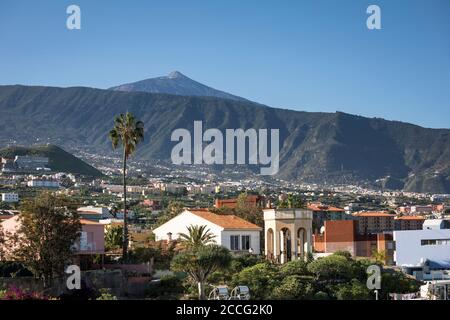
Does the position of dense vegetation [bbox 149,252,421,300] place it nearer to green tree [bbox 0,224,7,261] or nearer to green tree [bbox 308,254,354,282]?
green tree [bbox 308,254,354,282]

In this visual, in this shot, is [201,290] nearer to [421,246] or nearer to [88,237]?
[88,237]

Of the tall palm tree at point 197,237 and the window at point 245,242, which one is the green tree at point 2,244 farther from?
the window at point 245,242

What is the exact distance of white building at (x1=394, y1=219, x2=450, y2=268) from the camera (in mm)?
81438

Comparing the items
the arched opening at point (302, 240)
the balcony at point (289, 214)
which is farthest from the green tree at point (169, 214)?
the arched opening at point (302, 240)

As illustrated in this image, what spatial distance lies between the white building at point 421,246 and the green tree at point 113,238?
2933 centimetres

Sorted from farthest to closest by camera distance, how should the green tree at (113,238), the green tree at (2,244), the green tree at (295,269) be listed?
the green tree at (113,238)
the green tree at (295,269)
the green tree at (2,244)

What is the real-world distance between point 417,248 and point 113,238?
32788mm

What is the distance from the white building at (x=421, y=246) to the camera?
267ft

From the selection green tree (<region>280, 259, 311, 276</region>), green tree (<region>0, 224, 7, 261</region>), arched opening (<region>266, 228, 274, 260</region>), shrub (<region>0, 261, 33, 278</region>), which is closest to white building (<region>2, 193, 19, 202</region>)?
arched opening (<region>266, 228, 274, 260</region>)
